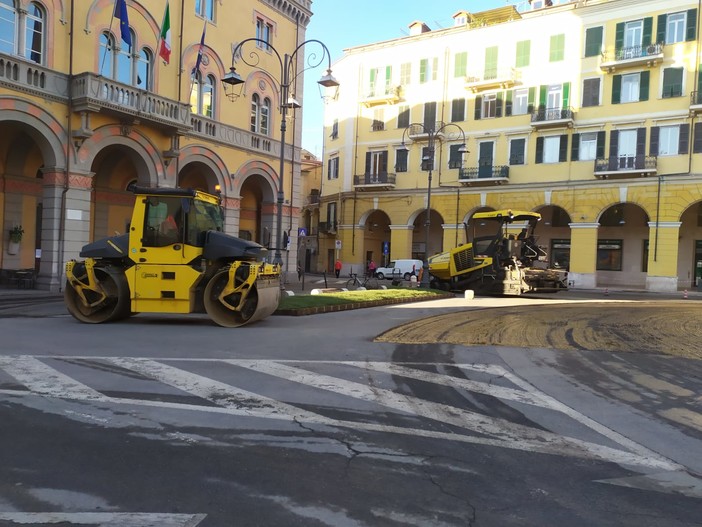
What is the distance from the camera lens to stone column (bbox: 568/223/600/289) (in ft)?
121

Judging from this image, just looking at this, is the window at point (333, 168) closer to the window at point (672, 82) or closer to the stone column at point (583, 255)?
the stone column at point (583, 255)

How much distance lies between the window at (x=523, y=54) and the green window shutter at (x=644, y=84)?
25.0 feet

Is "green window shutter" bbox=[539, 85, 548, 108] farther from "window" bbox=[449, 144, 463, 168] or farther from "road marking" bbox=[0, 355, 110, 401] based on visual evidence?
"road marking" bbox=[0, 355, 110, 401]

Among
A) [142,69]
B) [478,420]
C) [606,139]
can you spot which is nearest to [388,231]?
[606,139]

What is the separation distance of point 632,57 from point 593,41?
3031 mm

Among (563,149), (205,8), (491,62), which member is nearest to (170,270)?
(205,8)

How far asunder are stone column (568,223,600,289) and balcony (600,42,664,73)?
33.5 feet

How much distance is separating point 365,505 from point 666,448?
2.99 m

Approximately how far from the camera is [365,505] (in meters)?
3.57

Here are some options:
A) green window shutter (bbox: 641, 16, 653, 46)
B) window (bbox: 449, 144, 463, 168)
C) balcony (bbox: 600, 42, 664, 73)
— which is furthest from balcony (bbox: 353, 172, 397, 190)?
green window shutter (bbox: 641, 16, 653, 46)

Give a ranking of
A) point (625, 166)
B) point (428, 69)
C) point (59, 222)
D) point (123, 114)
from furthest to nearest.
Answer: point (428, 69) → point (625, 166) → point (123, 114) → point (59, 222)

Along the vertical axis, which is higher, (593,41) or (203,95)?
(593,41)

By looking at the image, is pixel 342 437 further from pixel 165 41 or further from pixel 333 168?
pixel 333 168

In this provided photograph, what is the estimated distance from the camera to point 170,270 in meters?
11.9
